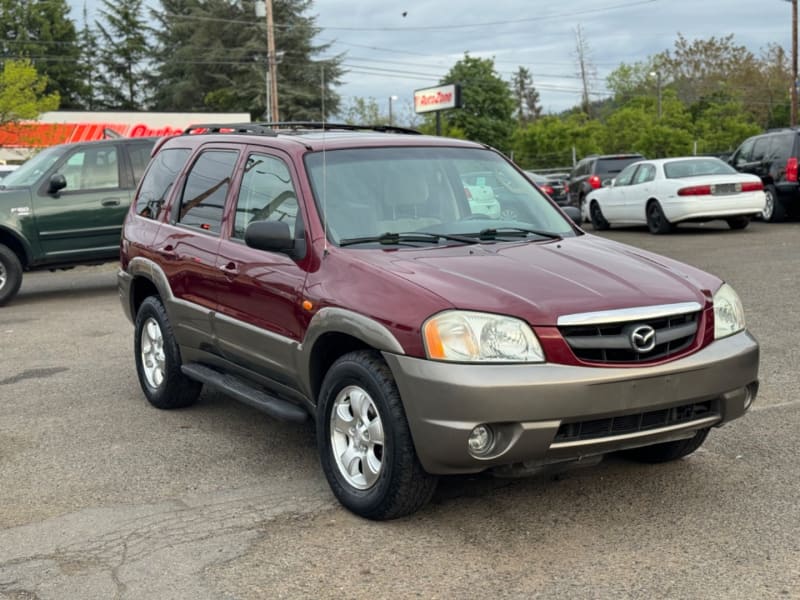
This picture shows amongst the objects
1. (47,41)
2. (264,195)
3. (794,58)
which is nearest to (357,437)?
(264,195)

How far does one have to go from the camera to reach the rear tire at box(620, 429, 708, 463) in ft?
16.9

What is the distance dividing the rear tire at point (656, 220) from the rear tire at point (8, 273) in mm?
11654

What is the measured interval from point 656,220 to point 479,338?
15868mm

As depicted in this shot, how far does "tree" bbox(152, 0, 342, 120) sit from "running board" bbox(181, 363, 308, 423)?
5746 cm

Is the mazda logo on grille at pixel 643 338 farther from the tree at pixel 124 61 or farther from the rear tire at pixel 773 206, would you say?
the tree at pixel 124 61

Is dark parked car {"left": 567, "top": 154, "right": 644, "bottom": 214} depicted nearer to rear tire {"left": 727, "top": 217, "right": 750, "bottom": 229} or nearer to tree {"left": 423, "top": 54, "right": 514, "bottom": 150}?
rear tire {"left": 727, "top": 217, "right": 750, "bottom": 229}

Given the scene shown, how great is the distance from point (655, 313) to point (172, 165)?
3826 mm

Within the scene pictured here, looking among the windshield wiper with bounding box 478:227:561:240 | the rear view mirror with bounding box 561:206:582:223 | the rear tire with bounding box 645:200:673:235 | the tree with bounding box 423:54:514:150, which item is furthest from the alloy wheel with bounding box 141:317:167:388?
the tree with bounding box 423:54:514:150

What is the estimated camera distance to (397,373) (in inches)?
168

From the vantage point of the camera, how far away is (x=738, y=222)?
19.2 metres

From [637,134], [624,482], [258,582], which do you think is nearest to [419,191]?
[624,482]

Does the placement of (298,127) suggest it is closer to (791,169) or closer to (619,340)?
(619,340)

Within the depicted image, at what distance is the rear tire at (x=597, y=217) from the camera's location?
2178cm

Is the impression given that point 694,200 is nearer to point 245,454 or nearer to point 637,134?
point 245,454
